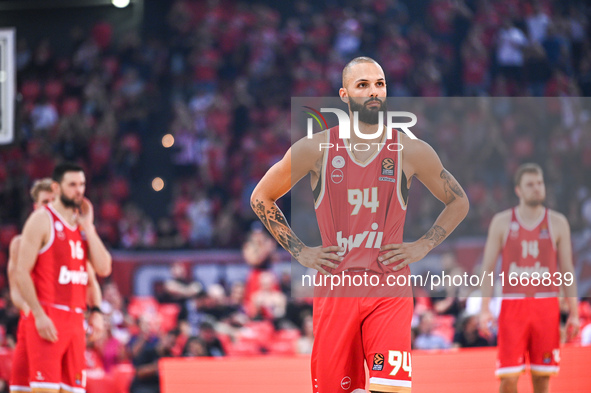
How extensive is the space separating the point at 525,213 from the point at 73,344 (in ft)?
14.4

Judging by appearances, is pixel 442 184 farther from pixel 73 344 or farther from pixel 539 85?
pixel 539 85

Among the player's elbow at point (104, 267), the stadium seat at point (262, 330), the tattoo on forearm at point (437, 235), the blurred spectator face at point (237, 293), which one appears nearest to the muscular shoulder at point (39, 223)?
the player's elbow at point (104, 267)

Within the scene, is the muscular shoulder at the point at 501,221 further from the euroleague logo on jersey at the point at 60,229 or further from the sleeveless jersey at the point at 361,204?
the euroleague logo on jersey at the point at 60,229

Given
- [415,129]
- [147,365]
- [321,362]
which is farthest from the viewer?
[147,365]

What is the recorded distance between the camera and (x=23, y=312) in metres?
6.33

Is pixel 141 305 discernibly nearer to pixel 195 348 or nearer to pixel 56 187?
pixel 195 348

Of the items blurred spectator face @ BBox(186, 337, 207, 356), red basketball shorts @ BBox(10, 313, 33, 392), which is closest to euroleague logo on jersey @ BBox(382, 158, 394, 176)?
red basketball shorts @ BBox(10, 313, 33, 392)

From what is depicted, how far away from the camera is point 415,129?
6207mm

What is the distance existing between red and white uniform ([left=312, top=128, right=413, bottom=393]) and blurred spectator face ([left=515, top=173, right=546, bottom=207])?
223 centimetres

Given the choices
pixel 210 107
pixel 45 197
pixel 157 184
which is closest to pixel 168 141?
pixel 157 184

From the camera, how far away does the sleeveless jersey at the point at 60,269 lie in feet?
20.7

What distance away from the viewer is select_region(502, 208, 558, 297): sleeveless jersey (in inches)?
251

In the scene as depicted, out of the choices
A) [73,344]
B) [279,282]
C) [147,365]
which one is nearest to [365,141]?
[73,344]

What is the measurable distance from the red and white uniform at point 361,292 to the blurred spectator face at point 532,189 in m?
2.23
